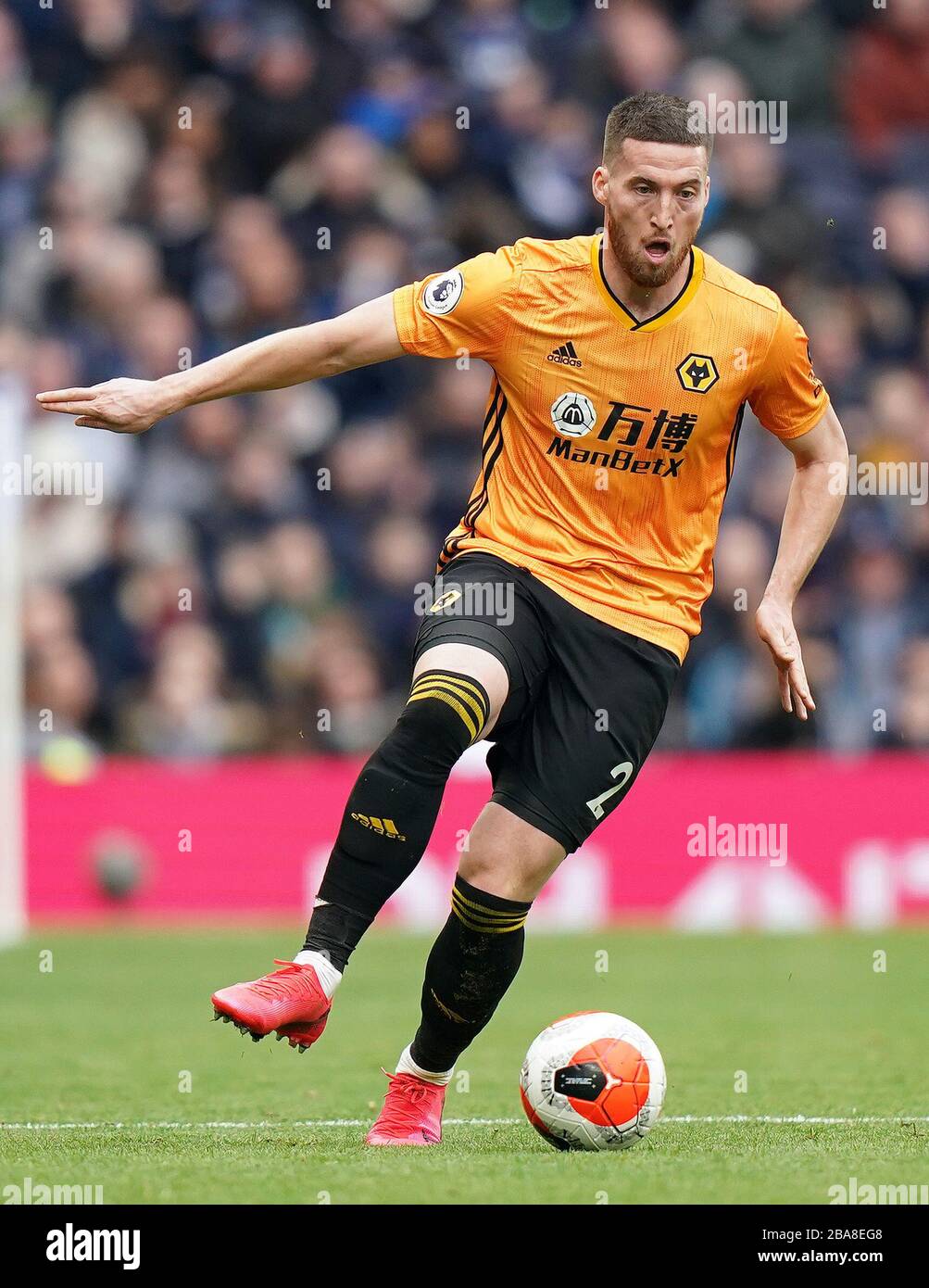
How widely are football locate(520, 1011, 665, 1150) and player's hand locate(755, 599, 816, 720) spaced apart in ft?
3.60

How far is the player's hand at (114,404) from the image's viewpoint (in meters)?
5.45

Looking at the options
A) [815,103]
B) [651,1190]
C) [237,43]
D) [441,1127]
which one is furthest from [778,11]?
[651,1190]

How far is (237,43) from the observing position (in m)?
15.4

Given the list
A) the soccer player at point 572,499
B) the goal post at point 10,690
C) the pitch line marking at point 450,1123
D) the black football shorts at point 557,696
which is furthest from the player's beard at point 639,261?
the goal post at point 10,690

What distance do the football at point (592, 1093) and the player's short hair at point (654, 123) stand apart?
2.52 meters

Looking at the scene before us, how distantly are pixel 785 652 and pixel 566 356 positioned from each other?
3.48ft

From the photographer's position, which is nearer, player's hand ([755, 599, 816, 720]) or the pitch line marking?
player's hand ([755, 599, 816, 720])

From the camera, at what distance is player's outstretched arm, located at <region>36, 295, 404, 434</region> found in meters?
5.46

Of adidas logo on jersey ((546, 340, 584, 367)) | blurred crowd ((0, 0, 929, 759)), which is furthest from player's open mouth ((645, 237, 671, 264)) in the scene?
blurred crowd ((0, 0, 929, 759))

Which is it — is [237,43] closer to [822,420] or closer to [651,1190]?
[822,420]

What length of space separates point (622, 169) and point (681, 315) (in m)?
0.48

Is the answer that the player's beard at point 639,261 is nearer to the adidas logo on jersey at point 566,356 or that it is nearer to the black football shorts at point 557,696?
the adidas logo on jersey at point 566,356

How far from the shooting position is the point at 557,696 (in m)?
5.92

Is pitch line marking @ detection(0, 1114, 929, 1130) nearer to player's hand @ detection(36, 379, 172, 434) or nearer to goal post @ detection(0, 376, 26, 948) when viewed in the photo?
player's hand @ detection(36, 379, 172, 434)
